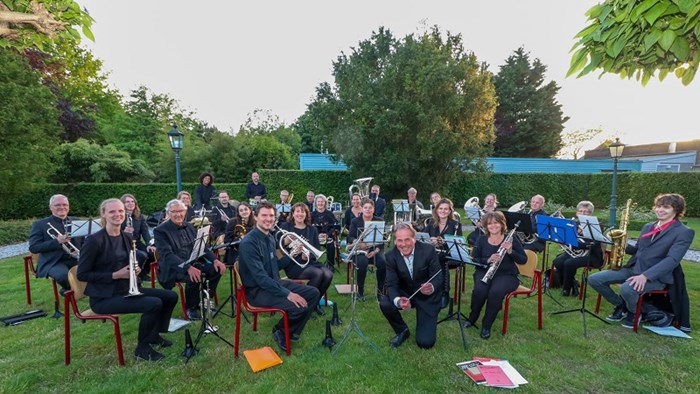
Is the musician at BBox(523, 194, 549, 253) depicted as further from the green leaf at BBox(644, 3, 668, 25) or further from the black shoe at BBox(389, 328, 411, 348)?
the green leaf at BBox(644, 3, 668, 25)

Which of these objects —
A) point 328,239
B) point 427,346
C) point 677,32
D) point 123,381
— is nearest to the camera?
point 677,32

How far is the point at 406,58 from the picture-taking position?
44.0ft

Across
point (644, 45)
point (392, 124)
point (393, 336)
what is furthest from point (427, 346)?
point (392, 124)

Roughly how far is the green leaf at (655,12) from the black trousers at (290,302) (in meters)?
3.84

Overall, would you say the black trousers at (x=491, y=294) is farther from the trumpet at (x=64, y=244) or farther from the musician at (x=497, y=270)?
the trumpet at (x=64, y=244)

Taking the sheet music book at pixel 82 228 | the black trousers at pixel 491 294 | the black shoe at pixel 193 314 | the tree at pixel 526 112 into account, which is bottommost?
the black shoe at pixel 193 314

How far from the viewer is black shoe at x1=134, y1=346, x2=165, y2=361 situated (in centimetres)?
388

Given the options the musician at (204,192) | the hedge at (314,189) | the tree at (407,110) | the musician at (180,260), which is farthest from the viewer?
the hedge at (314,189)

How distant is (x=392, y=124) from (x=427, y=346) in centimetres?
991

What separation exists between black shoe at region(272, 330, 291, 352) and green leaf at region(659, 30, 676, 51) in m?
4.17

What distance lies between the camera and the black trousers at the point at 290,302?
4051mm

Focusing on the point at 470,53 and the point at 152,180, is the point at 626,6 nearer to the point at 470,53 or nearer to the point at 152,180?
the point at 470,53

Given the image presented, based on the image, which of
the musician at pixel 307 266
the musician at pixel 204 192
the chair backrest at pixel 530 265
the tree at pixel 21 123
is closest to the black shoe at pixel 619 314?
the chair backrest at pixel 530 265

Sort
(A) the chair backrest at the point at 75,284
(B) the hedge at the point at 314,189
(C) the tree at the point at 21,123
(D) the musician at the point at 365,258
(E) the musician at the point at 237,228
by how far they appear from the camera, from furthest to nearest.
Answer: (B) the hedge at the point at 314,189
(C) the tree at the point at 21,123
(E) the musician at the point at 237,228
(D) the musician at the point at 365,258
(A) the chair backrest at the point at 75,284
